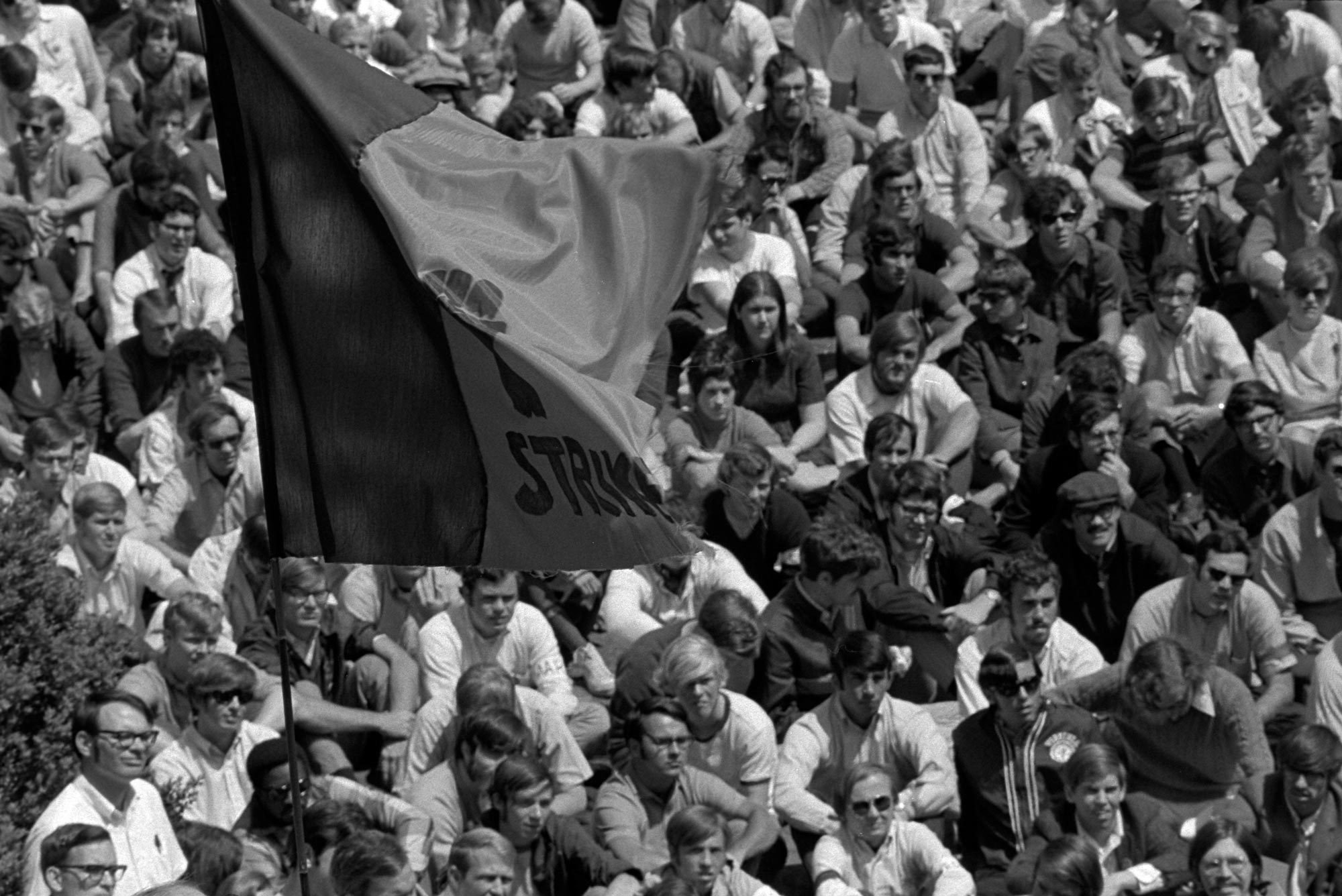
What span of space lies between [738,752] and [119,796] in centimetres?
243

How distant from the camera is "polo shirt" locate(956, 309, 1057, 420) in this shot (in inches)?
528

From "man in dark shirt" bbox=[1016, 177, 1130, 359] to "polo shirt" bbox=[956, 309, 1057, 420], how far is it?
466 millimetres

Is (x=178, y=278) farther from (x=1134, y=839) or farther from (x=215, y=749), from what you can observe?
(x=1134, y=839)

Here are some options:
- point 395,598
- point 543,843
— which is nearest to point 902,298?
point 395,598

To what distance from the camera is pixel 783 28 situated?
671 inches

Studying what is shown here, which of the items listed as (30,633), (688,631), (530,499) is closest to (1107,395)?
(688,631)

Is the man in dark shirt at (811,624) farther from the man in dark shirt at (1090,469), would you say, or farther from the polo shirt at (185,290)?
the polo shirt at (185,290)

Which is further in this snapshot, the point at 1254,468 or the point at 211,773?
the point at 1254,468

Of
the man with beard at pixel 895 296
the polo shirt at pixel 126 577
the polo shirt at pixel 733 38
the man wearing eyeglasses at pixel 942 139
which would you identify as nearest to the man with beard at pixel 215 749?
the polo shirt at pixel 126 577

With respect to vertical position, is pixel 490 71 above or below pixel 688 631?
below

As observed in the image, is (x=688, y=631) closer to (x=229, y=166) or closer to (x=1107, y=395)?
(x=1107, y=395)

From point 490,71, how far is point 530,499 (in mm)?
10093

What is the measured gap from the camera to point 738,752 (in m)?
10.4

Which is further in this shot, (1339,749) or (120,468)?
(120,468)
